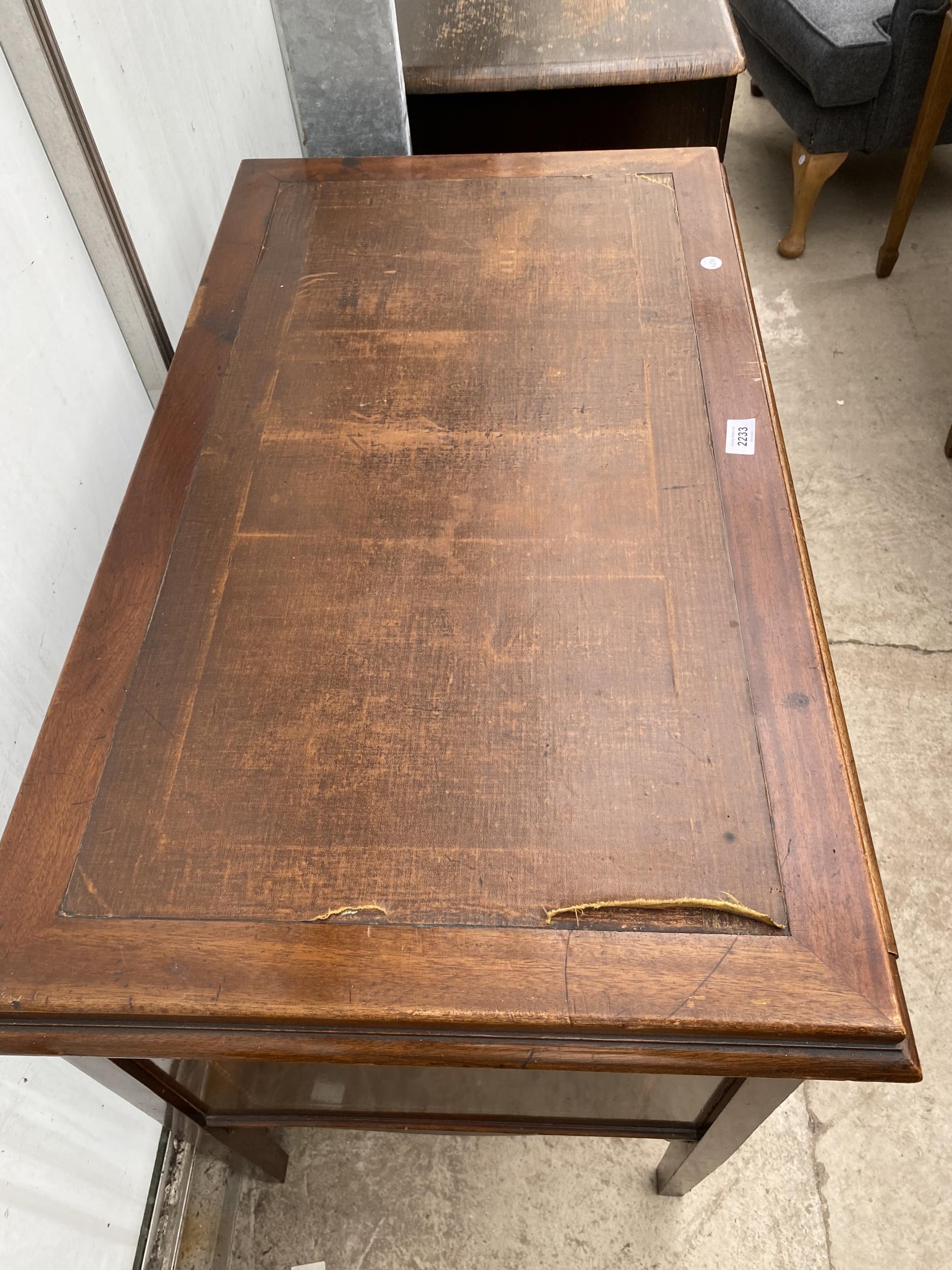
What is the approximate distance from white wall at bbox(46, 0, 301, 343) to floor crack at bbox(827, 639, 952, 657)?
1.26 metres

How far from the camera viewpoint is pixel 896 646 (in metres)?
1.73

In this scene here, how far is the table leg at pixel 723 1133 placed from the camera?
0.79 metres

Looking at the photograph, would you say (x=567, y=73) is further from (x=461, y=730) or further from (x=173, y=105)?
(x=461, y=730)

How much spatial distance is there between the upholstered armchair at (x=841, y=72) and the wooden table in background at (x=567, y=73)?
2.46 ft

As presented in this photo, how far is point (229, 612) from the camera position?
0.81m

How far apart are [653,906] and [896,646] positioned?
4.18 feet

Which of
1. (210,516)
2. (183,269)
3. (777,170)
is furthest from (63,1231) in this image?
(777,170)

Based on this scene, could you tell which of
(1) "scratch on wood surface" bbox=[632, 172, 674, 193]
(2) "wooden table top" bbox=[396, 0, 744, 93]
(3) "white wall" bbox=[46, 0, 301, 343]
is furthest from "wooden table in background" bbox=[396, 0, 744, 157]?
(1) "scratch on wood surface" bbox=[632, 172, 674, 193]

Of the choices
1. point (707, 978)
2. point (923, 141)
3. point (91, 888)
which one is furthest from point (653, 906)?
point (923, 141)

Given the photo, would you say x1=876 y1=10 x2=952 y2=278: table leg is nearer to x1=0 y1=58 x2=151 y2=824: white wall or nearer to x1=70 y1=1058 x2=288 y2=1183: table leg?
x1=0 y1=58 x2=151 y2=824: white wall

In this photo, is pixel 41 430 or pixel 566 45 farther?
pixel 566 45

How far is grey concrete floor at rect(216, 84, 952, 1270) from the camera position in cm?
120

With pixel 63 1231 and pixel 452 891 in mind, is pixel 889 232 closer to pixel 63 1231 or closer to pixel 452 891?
pixel 452 891

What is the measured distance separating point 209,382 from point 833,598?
1.29m
